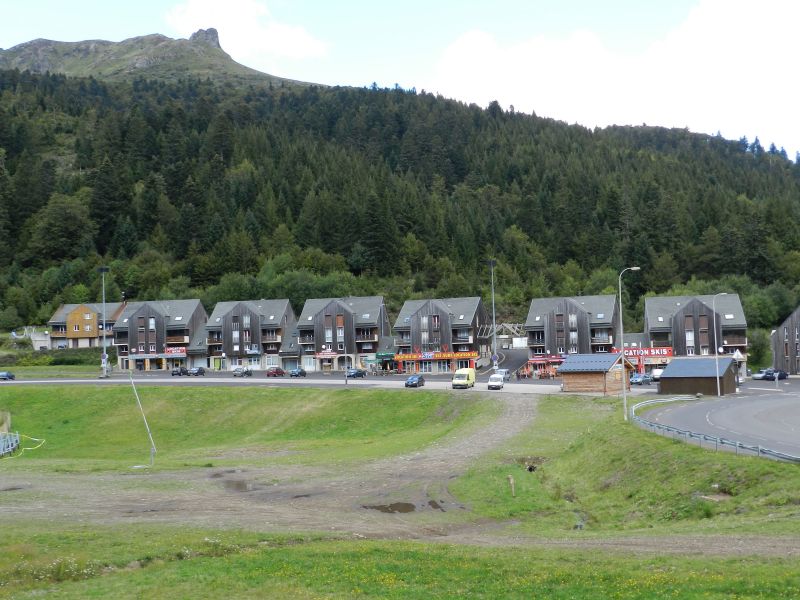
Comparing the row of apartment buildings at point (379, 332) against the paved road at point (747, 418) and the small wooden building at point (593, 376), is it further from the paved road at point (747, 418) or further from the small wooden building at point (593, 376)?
the paved road at point (747, 418)

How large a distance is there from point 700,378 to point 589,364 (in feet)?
33.0

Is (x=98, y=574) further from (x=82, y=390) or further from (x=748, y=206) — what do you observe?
(x=748, y=206)

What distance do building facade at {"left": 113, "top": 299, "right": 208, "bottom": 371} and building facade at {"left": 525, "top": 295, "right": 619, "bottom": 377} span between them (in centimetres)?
5139

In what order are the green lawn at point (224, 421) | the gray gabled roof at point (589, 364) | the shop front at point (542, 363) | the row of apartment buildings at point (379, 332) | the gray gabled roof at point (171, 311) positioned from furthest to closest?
the gray gabled roof at point (171, 311) → the row of apartment buildings at point (379, 332) → the shop front at point (542, 363) → the gray gabled roof at point (589, 364) → the green lawn at point (224, 421)

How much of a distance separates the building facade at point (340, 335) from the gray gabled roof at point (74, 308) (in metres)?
39.2

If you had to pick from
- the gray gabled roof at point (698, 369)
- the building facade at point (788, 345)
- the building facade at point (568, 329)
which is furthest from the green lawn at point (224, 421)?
the building facade at point (788, 345)

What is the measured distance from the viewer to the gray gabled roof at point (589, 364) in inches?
2798

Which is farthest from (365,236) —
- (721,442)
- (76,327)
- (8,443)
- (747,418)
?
(721,442)

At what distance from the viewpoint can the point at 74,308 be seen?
135375 mm

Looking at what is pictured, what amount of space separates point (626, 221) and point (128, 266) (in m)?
100

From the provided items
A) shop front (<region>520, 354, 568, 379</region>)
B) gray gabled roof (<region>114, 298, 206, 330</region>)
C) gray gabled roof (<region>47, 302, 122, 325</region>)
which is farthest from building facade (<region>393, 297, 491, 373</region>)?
gray gabled roof (<region>47, 302, 122, 325</region>)

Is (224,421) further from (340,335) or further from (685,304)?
(685,304)

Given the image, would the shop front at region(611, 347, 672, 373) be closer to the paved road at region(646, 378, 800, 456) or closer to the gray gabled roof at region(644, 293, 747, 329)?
the gray gabled roof at region(644, 293, 747, 329)

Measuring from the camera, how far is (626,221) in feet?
538
